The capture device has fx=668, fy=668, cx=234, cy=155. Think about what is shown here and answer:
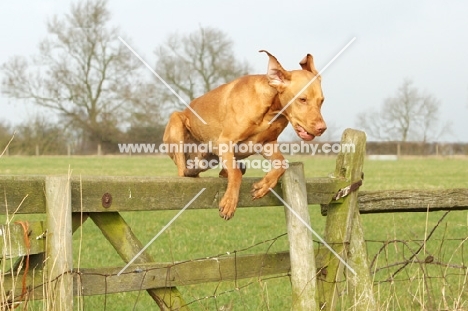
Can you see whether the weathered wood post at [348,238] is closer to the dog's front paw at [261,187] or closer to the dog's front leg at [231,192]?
the dog's front paw at [261,187]

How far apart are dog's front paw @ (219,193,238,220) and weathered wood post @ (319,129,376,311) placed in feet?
3.52

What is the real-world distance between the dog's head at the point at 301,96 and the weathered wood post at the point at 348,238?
0.84m

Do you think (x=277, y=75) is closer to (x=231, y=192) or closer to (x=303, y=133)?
(x=303, y=133)

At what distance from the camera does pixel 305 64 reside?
177 inches

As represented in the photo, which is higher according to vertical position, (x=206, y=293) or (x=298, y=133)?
(x=298, y=133)

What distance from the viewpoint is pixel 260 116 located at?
4.45 metres

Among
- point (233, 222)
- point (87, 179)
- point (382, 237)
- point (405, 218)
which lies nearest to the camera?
point (87, 179)

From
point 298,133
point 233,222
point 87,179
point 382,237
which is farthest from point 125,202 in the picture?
point 233,222

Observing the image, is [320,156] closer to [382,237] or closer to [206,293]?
[382,237]

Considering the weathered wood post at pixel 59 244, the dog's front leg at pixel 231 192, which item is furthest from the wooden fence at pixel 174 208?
the dog's front leg at pixel 231 192

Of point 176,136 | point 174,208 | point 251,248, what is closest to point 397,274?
point 251,248

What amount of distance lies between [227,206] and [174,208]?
343 millimetres

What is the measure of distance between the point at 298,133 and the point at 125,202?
1.17 m

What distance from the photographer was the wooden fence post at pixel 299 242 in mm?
4430
